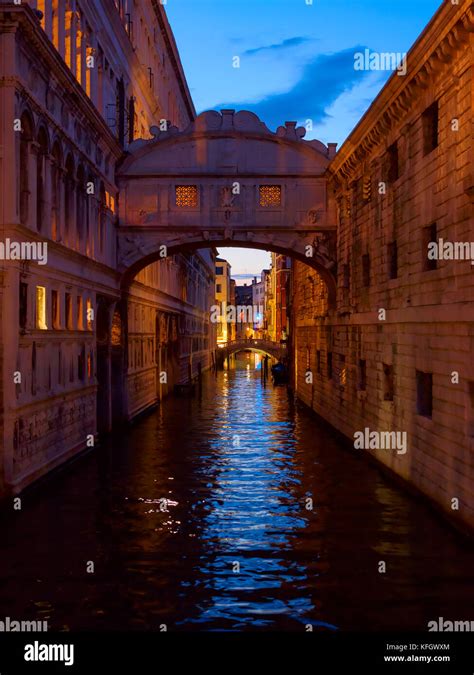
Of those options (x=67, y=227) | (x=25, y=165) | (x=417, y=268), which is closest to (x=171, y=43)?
(x=67, y=227)

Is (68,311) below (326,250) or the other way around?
below

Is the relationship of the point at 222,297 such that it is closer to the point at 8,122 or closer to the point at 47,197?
the point at 47,197

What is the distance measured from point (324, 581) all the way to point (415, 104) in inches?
419

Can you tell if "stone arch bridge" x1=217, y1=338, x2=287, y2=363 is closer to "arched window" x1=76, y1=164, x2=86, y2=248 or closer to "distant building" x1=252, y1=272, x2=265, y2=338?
"arched window" x1=76, y1=164, x2=86, y2=248

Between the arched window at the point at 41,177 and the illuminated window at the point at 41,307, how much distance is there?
4.41ft

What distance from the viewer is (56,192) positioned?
1875cm

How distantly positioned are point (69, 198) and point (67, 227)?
82 cm

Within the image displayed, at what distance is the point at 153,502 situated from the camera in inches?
642

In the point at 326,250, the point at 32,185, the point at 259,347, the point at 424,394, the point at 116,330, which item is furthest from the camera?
the point at 259,347

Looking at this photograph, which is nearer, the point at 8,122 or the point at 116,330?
the point at 8,122

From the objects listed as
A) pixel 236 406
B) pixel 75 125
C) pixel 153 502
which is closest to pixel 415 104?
pixel 75 125

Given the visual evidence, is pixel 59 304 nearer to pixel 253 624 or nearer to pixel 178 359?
pixel 253 624

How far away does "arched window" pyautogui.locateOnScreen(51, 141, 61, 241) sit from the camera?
18.4m

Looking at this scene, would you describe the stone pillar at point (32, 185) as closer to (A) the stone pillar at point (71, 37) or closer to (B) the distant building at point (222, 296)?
(A) the stone pillar at point (71, 37)
